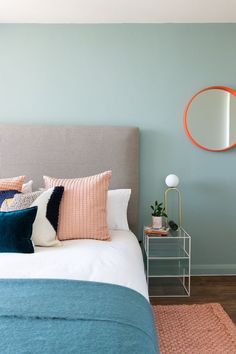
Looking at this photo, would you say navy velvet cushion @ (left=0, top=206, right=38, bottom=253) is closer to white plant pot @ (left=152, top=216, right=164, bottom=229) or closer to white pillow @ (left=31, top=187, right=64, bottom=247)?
white pillow @ (left=31, top=187, right=64, bottom=247)

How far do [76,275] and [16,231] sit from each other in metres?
0.56

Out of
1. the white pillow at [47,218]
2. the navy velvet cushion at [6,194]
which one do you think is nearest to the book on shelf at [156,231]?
the white pillow at [47,218]

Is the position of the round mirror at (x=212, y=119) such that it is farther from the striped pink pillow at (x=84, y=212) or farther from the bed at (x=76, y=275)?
the striped pink pillow at (x=84, y=212)

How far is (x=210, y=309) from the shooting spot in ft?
7.48

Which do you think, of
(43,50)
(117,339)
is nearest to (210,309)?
(117,339)

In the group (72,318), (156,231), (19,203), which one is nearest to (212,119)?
(156,231)

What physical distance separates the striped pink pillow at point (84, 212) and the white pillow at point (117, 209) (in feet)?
0.77

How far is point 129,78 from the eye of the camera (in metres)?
2.85

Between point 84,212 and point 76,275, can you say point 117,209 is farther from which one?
point 76,275

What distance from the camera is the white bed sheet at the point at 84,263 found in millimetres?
1505

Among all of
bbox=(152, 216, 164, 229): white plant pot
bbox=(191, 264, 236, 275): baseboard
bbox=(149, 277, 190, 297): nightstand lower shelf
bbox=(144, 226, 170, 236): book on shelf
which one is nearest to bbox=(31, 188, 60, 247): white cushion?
bbox=(144, 226, 170, 236): book on shelf

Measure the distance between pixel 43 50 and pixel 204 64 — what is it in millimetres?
1491

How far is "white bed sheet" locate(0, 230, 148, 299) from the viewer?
59.2 inches

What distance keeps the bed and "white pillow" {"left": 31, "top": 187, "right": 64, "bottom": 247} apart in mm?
103
